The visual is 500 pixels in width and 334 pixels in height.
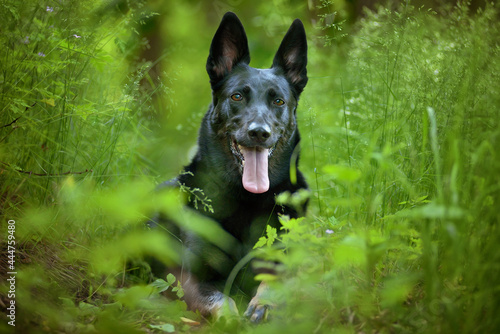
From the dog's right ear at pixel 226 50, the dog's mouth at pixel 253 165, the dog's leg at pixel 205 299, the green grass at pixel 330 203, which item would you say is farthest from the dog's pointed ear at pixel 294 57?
the dog's leg at pixel 205 299

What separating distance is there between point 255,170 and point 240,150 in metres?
0.21

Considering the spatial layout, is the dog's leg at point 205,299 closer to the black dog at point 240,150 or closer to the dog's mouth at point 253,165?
the black dog at point 240,150

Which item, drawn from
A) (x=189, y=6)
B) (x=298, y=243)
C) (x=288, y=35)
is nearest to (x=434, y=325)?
(x=298, y=243)

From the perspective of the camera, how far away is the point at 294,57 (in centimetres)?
341

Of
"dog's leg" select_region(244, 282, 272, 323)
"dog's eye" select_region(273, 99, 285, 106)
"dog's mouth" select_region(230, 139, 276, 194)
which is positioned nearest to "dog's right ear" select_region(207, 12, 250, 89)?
"dog's eye" select_region(273, 99, 285, 106)

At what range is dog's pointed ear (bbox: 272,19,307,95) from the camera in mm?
3291

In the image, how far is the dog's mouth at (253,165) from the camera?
2879 millimetres

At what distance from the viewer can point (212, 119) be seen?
327 centimetres

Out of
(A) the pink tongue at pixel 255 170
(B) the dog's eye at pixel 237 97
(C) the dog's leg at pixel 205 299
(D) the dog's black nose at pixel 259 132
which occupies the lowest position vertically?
(C) the dog's leg at pixel 205 299

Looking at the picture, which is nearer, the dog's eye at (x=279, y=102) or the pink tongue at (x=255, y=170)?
the pink tongue at (x=255, y=170)

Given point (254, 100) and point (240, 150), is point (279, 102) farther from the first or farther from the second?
point (240, 150)

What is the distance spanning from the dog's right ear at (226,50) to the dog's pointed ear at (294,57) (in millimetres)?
301

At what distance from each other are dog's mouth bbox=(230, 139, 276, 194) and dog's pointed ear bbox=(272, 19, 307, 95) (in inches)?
30.2

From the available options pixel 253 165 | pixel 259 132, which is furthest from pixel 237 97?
pixel 253 165
